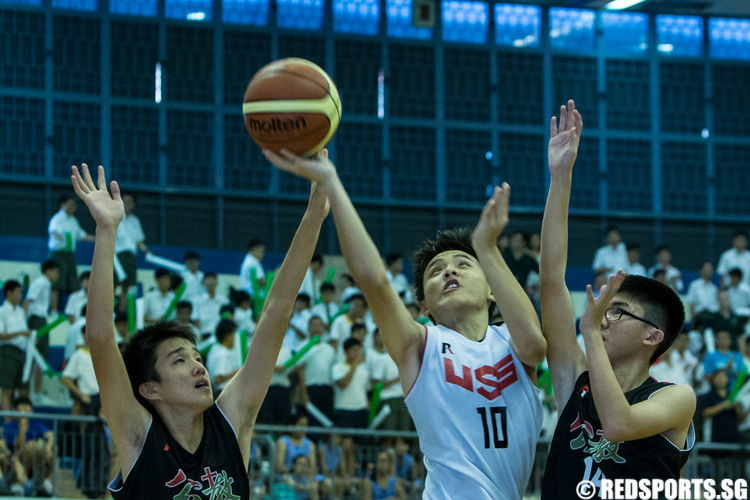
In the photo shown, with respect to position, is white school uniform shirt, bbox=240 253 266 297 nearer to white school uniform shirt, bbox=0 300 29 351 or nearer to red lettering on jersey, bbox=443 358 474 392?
white school uniform shirt, bbox=0 300 29 351

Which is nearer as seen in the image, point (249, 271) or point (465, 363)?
point (465, 363)

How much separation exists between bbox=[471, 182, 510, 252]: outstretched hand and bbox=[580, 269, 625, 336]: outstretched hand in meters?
0.42

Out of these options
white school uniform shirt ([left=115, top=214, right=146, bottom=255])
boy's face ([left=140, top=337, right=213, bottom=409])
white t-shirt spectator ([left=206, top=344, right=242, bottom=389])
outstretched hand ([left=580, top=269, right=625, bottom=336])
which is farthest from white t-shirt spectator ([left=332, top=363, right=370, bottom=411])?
outstretched hand ([left=580, top=269, right=625, bottom=336])

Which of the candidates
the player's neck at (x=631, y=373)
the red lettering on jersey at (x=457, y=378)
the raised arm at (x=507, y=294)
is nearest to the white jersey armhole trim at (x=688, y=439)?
the player's neck at (x=631, y=373)

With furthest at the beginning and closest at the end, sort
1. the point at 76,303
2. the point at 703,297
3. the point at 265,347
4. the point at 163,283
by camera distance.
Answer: the point at 703,297 < the point at 163,283 < the point at 76,303 < the point at 265,347

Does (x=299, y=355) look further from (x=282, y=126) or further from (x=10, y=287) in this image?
(x=282, y=126)

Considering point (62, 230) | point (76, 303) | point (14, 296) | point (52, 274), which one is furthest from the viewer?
point (62, 230)

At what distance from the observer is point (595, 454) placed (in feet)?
13.6

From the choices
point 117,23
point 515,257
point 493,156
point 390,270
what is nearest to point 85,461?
point 390,270

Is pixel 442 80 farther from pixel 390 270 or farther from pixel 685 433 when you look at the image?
pixel 685 433

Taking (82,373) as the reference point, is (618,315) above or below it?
above

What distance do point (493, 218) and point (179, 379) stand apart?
1487 mm

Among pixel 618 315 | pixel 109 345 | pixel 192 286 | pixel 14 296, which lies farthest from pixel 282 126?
pixel 192 286

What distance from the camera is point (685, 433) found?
4.19 metres
